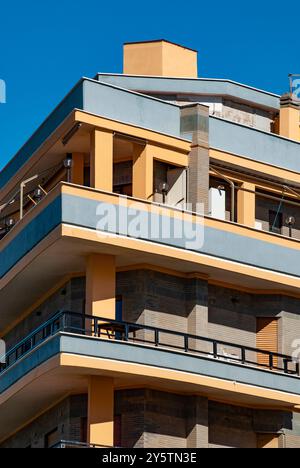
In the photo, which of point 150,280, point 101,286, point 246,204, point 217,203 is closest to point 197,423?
point 150,280

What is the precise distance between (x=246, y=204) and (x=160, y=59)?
26.9 ft

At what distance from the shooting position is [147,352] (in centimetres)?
5838

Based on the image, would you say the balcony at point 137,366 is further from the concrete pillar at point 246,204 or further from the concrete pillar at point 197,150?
the concrete pillar at point 197,150

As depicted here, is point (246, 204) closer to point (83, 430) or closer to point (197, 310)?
point (197, 310)

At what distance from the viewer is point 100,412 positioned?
58.1 m

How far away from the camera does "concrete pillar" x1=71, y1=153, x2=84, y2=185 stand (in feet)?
204

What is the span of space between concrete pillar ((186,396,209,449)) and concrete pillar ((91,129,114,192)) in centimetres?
668

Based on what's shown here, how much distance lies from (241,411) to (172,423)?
9.19ft

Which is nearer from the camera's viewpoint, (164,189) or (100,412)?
(100,412)

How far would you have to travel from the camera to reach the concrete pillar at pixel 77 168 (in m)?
62.1

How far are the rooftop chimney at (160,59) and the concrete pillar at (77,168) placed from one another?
842 centimetres

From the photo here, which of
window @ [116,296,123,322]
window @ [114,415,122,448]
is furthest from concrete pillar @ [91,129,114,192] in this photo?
window @ [114,415,122,448]

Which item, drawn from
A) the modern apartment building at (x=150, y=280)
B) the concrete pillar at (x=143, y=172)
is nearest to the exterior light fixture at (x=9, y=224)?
the modern apartment building at (x=150, y=280)
